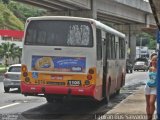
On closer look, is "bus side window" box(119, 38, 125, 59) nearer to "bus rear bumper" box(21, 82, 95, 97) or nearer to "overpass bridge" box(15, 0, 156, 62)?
"bus rear bumper" box(21, 82, 95, 97)

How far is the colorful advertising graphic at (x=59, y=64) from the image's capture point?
15.4 meters

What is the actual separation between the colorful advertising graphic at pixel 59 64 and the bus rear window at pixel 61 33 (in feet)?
1.62

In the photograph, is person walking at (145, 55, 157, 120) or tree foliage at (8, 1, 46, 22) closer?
person walking at (145, 55, 157, 120)

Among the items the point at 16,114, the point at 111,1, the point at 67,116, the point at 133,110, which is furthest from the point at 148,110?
the point at 111,1

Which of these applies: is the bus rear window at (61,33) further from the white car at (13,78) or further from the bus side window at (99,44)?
the white car at (13,78)

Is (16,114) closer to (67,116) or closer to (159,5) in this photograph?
(67,116)

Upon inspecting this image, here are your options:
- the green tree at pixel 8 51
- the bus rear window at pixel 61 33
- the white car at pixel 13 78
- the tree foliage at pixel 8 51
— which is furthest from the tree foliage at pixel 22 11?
the bus rear window at pixel 61 33

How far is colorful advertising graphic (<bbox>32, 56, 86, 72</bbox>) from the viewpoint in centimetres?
1536

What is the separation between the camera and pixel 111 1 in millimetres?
58781

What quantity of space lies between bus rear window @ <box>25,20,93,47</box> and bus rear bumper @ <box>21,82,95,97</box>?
1.39 meters

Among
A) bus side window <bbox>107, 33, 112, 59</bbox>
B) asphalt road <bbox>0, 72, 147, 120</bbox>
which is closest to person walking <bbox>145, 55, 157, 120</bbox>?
asphalt road <bbox>0, 72, 147, 120</bbox>

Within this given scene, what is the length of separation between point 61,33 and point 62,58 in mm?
856

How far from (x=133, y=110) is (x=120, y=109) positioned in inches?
16.3

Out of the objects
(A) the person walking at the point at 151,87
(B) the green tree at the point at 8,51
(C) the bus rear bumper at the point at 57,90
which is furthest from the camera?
(B) the green tree at the point at 8,51
